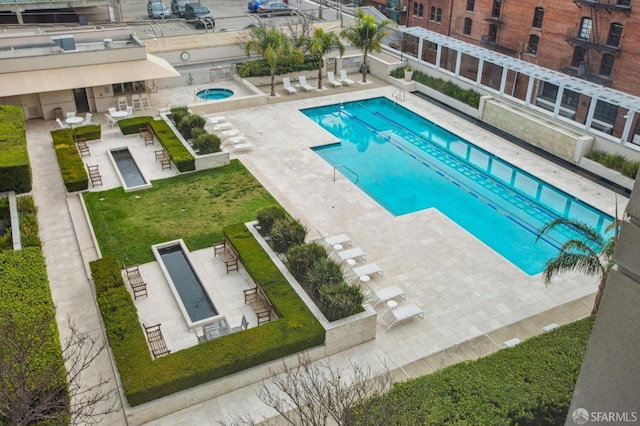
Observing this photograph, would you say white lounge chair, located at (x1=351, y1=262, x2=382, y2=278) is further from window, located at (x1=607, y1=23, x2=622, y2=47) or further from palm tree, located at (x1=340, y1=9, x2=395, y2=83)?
window, located at (x1=607, y1=23, x2=622, y2=47)

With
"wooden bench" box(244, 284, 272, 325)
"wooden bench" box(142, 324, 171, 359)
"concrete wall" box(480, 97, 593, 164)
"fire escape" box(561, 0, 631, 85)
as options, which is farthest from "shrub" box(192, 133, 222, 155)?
"fire escape" box(561, 0, 631, 85)

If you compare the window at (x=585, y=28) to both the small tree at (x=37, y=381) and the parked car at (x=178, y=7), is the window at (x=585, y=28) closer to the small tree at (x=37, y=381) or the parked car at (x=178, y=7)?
the parked car at (x=178, y=7)

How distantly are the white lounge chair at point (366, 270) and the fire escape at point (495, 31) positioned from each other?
28.9m

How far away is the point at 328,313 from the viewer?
15.1 metres

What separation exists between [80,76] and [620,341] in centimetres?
2819

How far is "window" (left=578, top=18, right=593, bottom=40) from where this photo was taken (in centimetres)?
3503

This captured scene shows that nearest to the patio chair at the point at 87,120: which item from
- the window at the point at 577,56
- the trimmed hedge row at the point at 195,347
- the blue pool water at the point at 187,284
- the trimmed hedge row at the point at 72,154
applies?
the trimmed hedge row at the point at 72,154

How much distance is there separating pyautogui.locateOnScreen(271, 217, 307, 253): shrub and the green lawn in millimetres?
2614

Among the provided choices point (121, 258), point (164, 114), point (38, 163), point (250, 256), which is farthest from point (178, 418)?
point (164, 114)

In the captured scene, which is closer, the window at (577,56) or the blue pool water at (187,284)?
the blue pool water at (187,284)

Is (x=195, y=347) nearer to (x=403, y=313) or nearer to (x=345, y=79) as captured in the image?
(x=403, y=313)

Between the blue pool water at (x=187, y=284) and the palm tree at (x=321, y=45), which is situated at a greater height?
the palm tree at (x=321, y=45)

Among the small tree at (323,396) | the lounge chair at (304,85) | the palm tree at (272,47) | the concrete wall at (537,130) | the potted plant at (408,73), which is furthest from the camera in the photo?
the potted plant at (408,73)

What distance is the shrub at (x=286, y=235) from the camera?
704 inches
